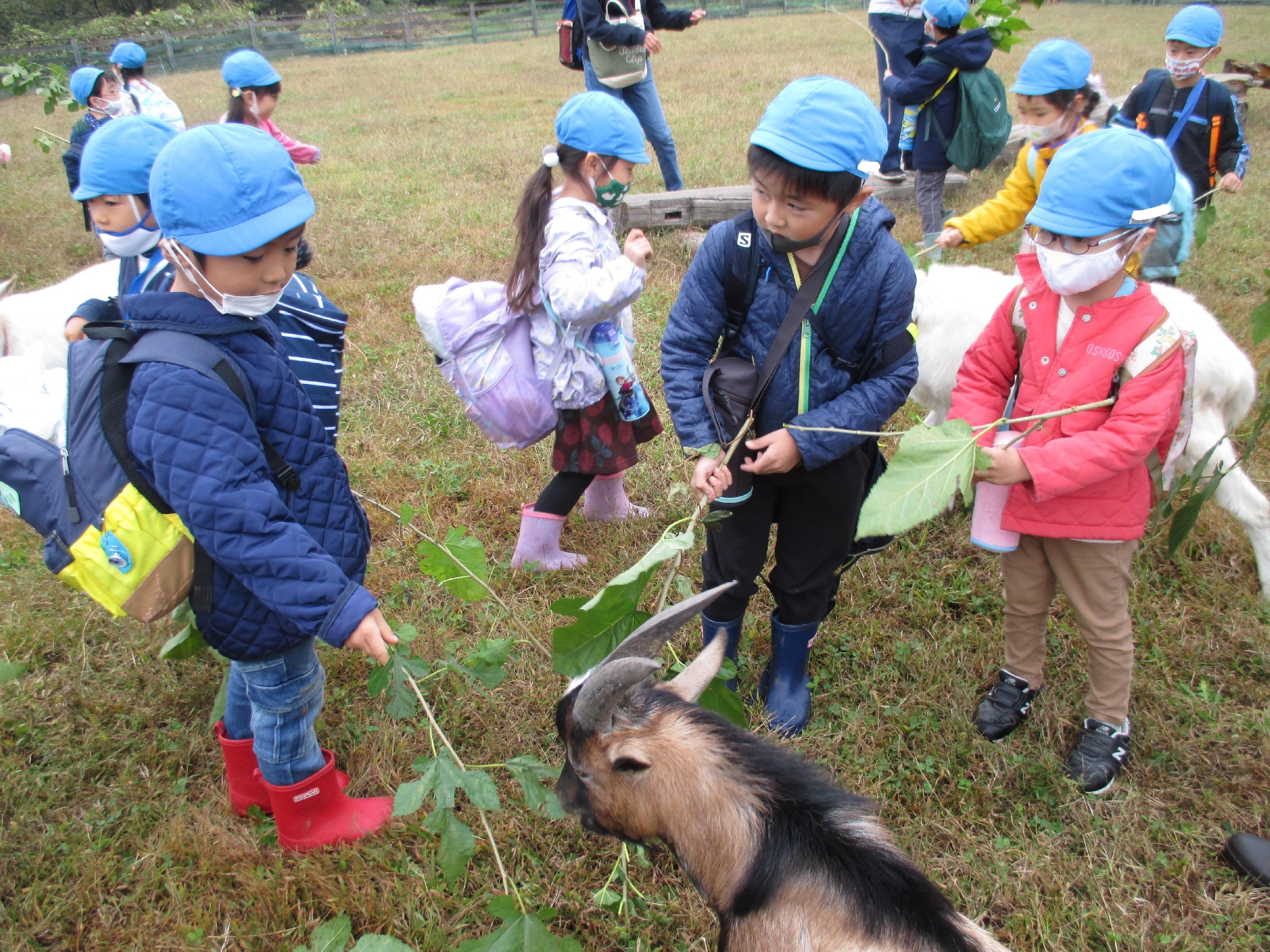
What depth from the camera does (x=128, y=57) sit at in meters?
6.27

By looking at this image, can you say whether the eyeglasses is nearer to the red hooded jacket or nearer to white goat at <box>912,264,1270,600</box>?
the red hooded jacket

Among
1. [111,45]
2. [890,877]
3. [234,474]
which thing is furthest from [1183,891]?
[111,45]

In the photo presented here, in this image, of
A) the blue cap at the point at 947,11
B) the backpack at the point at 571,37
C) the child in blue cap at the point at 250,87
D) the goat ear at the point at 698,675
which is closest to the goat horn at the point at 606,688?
the goat ear at the point at 698,675

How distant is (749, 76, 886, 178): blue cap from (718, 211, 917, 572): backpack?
296 millimetres

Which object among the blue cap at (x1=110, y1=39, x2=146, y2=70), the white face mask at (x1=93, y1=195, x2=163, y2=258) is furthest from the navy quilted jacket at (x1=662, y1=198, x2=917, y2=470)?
the blue cap at (x1=110, y1=39, x2=146, y2=70)

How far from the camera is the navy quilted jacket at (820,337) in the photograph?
2.37 metres

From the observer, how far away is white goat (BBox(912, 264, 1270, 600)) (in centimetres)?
322

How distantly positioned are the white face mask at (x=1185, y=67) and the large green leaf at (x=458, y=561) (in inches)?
192

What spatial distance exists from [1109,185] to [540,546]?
8.42ft

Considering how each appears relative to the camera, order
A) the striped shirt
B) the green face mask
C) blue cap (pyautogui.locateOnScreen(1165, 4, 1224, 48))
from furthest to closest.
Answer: blue cap (pyautogui.locateOnScreen(1165, 4, 1224, 48)), the green face mask, the striped shirt

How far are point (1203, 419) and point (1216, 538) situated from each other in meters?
0.82

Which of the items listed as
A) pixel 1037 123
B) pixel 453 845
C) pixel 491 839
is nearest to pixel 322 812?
pixel 491 839

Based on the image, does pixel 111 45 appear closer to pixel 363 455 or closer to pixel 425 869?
pixel 363 455

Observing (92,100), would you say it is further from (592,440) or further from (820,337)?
(820,337)
